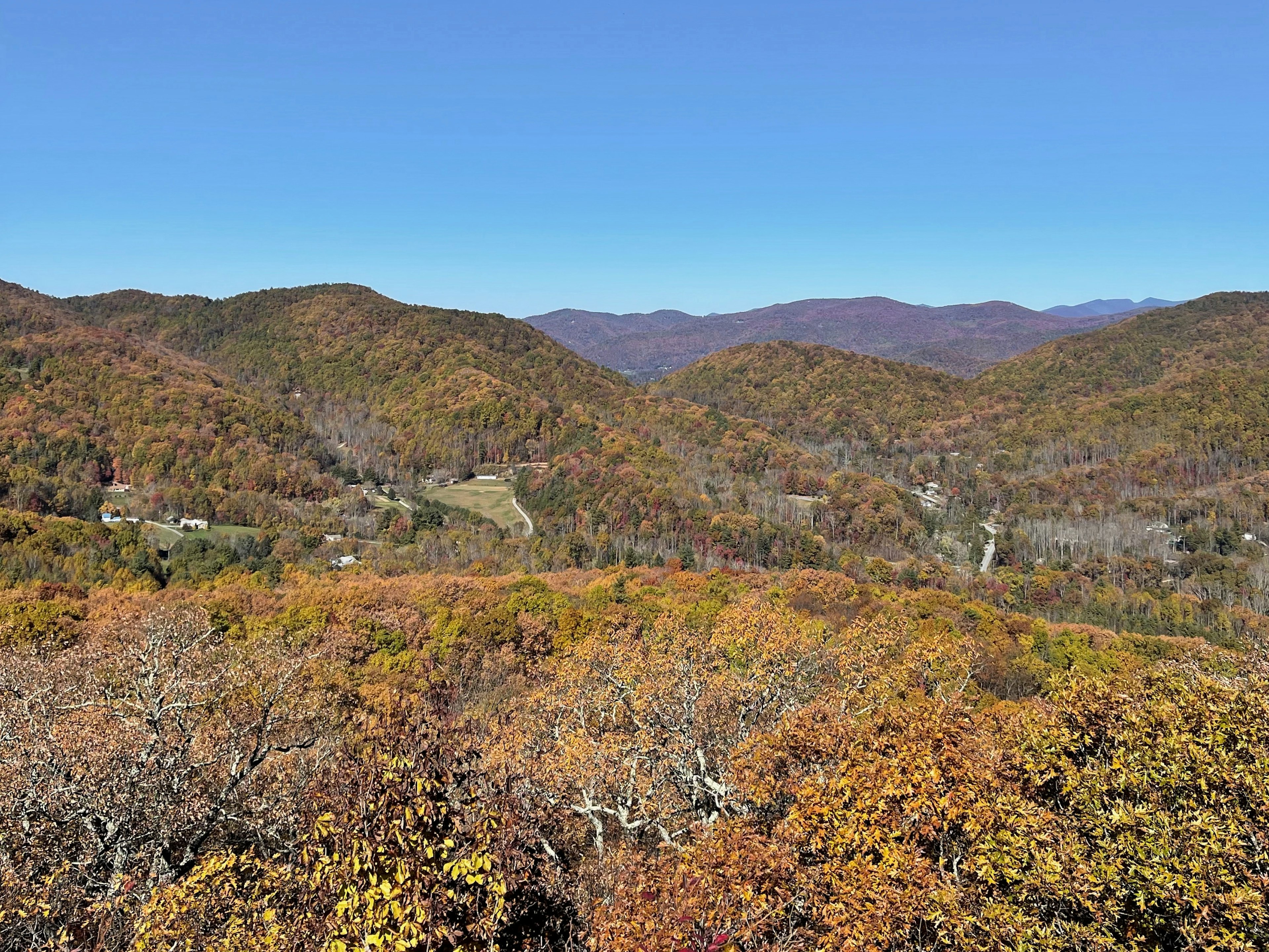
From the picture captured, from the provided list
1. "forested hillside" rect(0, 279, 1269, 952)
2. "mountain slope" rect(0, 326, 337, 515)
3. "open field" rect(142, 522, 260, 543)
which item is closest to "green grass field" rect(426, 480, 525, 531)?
"mountain slope" rect(0, 326, 337, 515)

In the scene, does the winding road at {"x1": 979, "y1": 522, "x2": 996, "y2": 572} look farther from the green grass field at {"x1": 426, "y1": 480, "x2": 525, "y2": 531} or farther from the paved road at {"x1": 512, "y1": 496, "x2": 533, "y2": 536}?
the green grass field at {"x1": 426, "y1": 480, "x2": 525, "y2": 531}

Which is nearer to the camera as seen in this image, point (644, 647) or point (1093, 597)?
point (644, 647)

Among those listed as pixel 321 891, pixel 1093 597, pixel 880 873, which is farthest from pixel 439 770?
pixel 1093 597

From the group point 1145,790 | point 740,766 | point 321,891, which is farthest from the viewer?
point 740,766

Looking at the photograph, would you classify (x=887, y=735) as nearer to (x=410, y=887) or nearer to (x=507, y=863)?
(x=507, y=863)

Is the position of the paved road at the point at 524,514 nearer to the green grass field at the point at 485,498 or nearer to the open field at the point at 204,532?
the green grass field at the point at 485,498

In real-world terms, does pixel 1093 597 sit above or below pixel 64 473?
below

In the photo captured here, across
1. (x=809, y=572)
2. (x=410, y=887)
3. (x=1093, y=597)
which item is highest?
(x=410, y=887)
